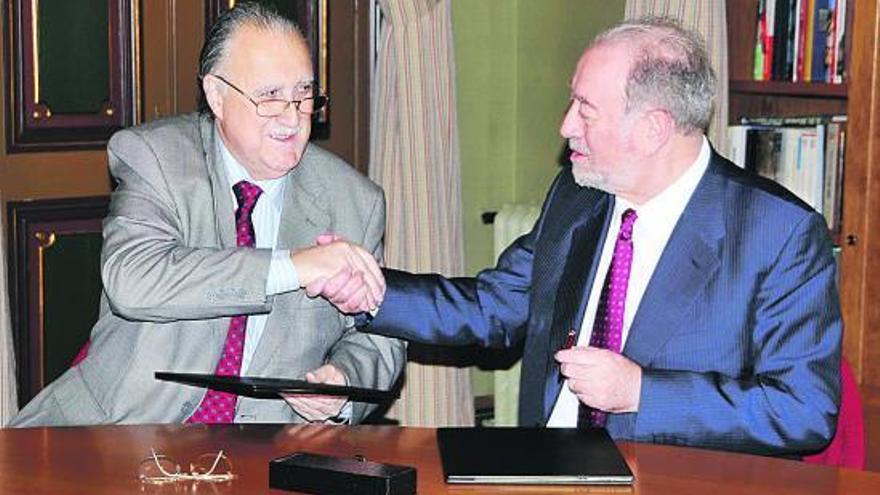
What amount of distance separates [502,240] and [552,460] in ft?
8.06

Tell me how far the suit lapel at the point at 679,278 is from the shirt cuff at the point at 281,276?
0.66m

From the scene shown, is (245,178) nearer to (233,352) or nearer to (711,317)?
(233,352)

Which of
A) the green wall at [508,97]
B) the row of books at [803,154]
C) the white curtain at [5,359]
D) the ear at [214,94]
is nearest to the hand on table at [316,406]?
the ear at [214,94]

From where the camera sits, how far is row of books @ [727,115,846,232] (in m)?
4.15

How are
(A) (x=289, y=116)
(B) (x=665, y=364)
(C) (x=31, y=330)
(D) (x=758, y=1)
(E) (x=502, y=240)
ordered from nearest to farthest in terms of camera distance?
(B) (x=665, y=364) < (A) (x=289, y=116) < (C) (x=31, y=330) < (D) (x=758, y=1) < (E) (x=502, y=240)

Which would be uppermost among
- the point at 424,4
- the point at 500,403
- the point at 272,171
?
the point at 424,4

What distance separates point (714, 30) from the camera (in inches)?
169

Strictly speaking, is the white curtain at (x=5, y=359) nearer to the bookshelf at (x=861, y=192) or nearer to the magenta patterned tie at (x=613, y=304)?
the magenta patterned tie at (x=613, y=304)

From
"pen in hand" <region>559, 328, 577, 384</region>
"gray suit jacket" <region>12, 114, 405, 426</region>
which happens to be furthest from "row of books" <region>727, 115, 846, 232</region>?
"gray suit jacket" <region>12, 114, 405, 426</region>

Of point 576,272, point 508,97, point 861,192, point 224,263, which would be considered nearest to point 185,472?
point 224,263

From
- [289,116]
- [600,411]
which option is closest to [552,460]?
[600,411]

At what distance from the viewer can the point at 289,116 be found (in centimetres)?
308

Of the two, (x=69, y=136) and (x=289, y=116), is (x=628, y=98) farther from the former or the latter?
(x=69, y=136)

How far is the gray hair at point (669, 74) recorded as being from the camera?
2.97m
